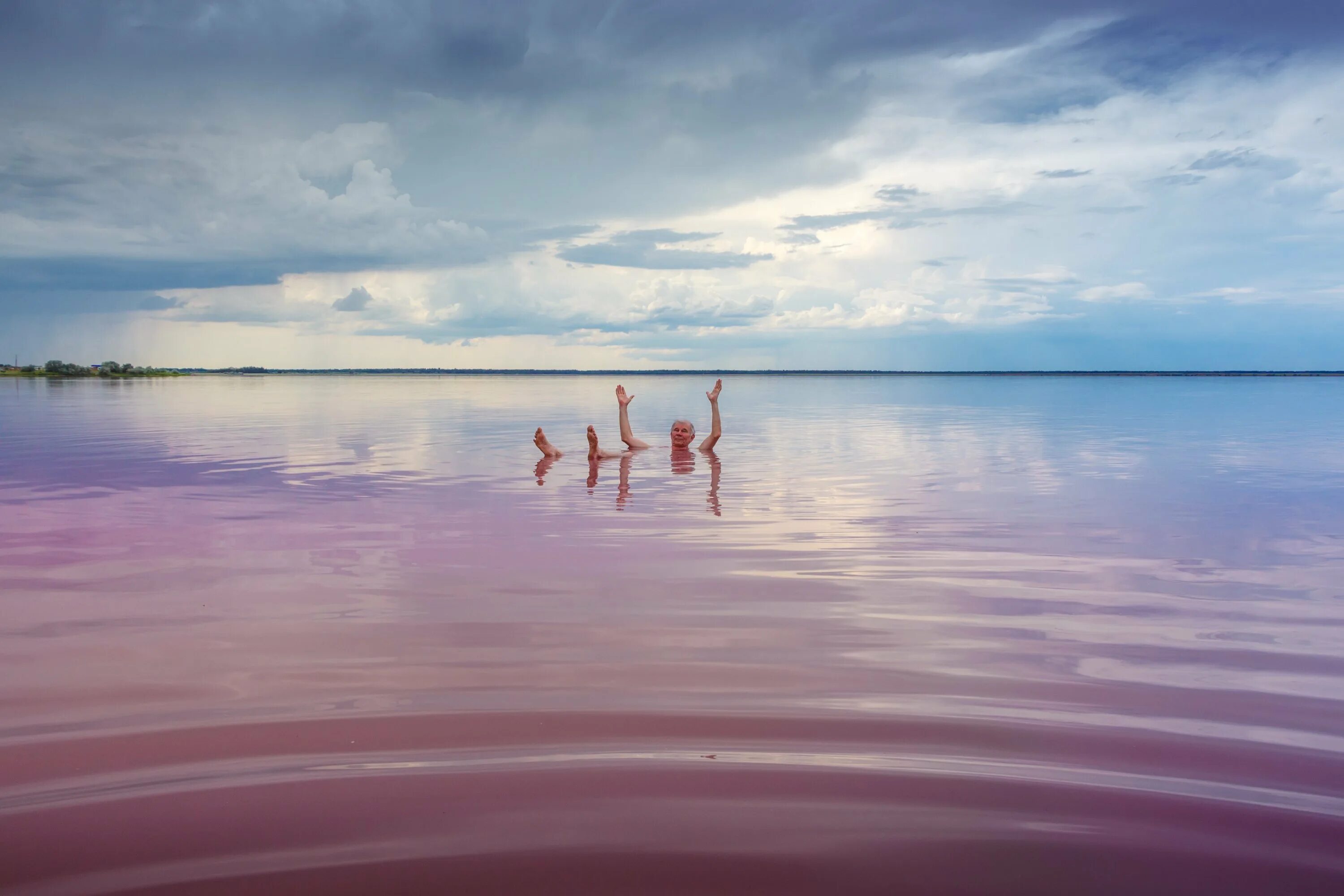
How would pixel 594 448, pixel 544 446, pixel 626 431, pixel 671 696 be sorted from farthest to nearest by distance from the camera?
1. pixel 626 431
2. pixel 544 446
3. pixel 594 448
4. pixel 671 696

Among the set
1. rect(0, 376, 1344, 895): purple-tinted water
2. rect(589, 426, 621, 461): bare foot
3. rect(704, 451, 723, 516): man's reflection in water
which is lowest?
rect(0, 376, 1344, 895): purple-tinted water

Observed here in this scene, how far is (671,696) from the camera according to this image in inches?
192

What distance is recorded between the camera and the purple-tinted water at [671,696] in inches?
133

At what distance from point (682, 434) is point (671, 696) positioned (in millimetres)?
15317

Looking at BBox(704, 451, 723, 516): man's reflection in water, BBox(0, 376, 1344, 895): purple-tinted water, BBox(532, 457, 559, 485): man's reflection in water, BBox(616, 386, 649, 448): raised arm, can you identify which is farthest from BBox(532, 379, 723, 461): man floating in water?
BBox(0, 376, 1344, 895): purple-tinted water

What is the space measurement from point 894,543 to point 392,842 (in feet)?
23.0

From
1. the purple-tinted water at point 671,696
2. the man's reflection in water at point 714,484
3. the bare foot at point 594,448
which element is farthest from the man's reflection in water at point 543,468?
the man's reflection in water at point 714,484

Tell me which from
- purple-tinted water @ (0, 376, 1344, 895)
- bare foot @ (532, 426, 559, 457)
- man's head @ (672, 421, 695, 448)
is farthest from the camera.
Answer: man's head @ (672, 421, 695, 448)

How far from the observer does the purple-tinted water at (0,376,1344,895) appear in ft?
11.1

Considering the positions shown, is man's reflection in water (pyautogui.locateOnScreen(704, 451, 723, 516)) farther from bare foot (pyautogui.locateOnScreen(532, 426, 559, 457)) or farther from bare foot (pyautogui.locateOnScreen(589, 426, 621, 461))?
bare foot (pyautogui.locateOnScreen(532, 426, 559, 457))

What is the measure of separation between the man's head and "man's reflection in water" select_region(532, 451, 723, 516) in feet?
0.69

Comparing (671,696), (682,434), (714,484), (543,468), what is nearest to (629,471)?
(543,468)

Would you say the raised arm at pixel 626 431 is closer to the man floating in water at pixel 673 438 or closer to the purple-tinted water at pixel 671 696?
the man floating in water at pixel 673 438

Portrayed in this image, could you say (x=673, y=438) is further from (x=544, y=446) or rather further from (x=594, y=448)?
(x=544, y=446)
